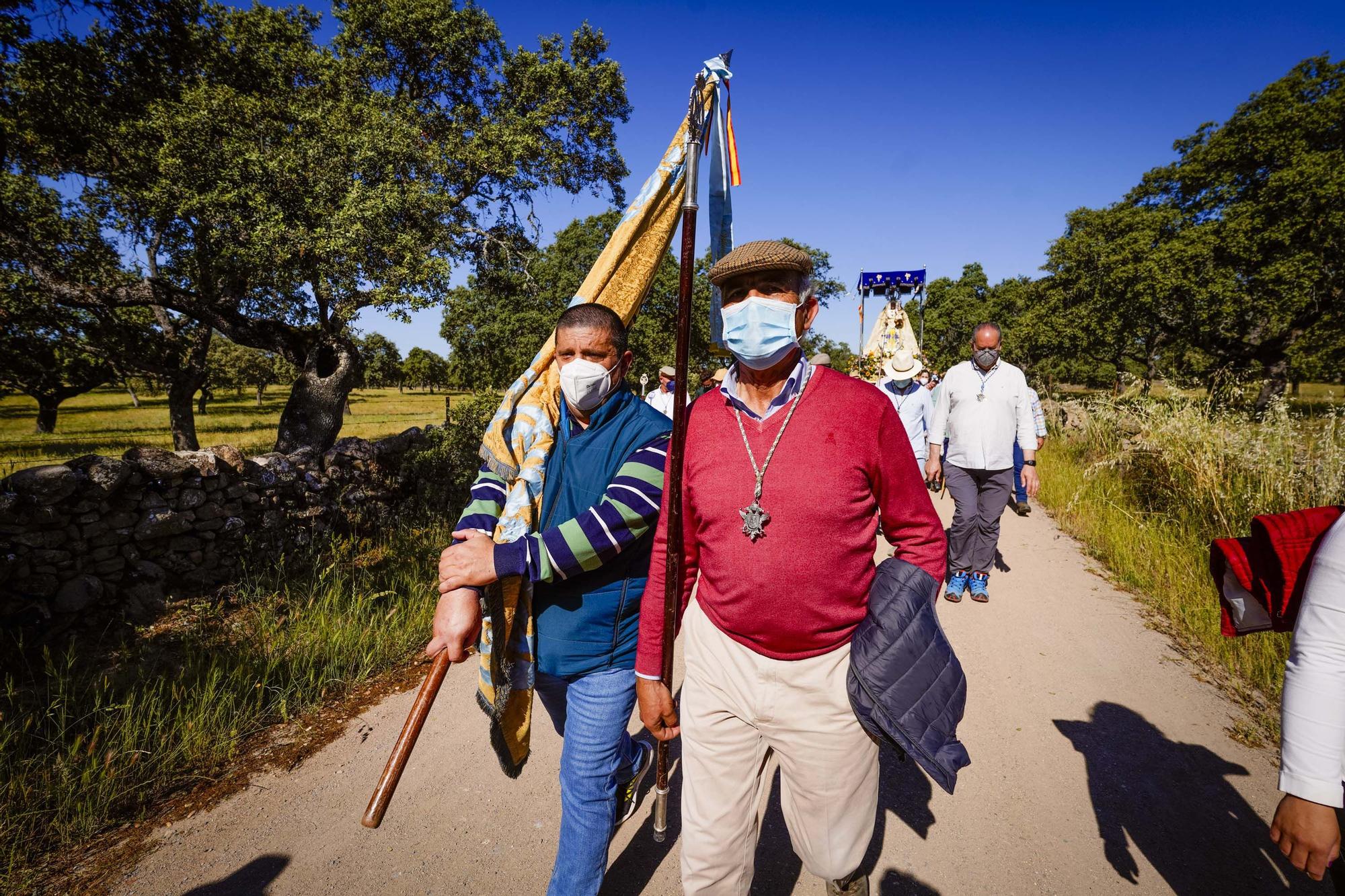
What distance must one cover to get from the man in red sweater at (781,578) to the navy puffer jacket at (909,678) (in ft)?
0.28

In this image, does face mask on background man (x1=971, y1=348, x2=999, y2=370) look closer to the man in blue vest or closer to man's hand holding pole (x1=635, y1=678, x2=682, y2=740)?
the man in blue vest

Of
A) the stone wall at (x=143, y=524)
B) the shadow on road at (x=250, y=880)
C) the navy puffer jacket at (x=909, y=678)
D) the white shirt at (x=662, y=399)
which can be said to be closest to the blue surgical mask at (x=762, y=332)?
the navy puffer jacket at (x=909, y=678)

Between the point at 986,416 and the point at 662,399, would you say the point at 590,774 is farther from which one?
the point at 662,399

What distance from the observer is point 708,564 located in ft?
5.82

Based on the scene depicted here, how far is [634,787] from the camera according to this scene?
7.60 feet

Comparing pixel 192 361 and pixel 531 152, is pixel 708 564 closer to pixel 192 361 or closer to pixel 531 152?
pixel 531 152

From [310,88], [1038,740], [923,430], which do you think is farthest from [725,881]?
[310,88]

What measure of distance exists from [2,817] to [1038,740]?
17.0ft

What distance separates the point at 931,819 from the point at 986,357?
3.87 meters

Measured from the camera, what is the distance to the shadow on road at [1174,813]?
2.26 m

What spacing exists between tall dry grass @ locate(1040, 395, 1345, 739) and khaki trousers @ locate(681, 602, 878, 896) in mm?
3234

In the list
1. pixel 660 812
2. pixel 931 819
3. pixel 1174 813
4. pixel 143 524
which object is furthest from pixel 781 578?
pixel 143 524

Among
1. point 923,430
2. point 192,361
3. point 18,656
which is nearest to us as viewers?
point 18,656

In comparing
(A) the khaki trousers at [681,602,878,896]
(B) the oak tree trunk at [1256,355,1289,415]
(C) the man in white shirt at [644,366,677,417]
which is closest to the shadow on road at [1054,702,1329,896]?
(A) the khaki trousers at [681,602,878,896]
